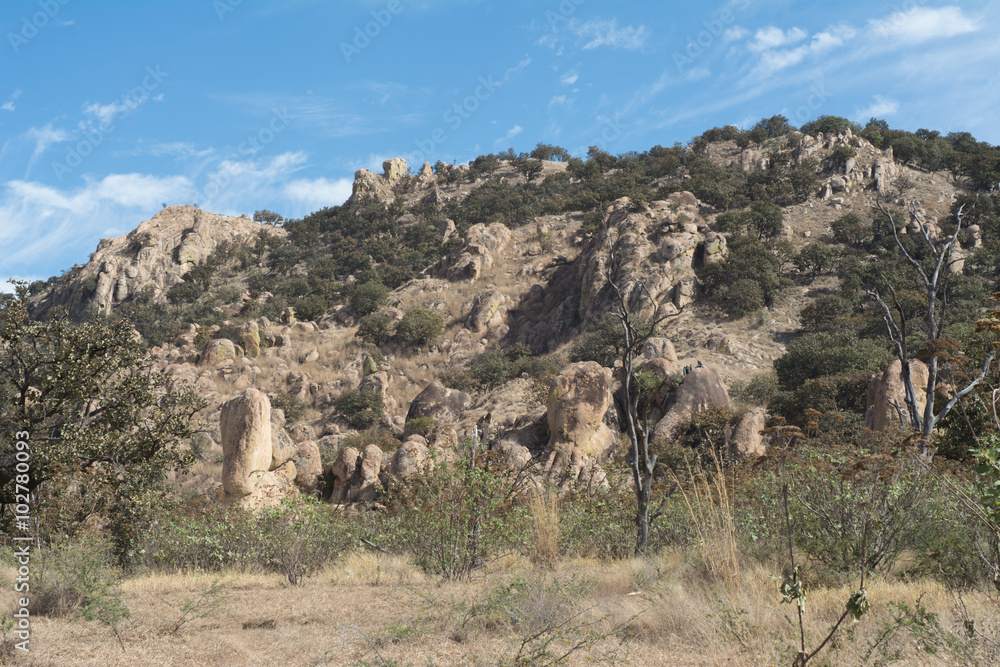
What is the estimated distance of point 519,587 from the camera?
15.5 ft

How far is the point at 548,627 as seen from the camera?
404cm

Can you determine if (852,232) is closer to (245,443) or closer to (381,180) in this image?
(245,443)

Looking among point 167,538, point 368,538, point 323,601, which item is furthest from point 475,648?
point 167,538

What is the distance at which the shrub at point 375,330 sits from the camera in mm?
33531

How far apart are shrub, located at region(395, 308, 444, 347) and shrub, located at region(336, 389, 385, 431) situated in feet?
22.1

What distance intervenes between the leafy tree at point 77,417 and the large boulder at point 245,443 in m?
6.15

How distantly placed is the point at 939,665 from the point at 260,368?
3108 cm

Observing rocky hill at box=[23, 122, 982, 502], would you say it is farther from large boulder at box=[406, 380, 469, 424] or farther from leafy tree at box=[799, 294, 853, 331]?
leafy tree at box=[799, 294, 853, 331]

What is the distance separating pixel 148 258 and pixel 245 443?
47.0 metres

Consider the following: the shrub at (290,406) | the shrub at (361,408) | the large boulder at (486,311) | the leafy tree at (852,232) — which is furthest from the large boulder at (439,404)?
the leafy tree at (852,232)

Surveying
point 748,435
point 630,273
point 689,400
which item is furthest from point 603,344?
point 748,435

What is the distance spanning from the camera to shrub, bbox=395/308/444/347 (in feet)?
109

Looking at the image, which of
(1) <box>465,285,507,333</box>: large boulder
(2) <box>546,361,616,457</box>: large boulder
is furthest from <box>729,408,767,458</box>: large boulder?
(1) <box>465,285,507,333</box>: large boulder

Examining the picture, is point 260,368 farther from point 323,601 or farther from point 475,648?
point 475,648
